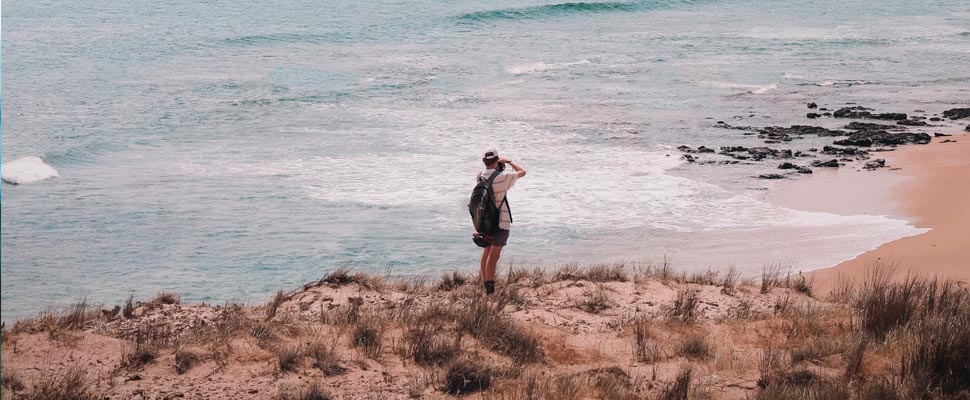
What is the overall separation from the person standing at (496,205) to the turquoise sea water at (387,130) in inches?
151

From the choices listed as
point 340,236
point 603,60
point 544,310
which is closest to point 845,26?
point 603,60

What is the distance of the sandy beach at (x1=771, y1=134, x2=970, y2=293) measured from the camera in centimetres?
1297

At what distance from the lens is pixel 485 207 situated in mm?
9680

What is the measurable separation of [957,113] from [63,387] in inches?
907

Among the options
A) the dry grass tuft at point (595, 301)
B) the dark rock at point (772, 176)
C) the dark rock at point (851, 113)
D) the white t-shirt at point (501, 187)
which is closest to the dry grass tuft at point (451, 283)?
the white t-shirt at point (501, 187)

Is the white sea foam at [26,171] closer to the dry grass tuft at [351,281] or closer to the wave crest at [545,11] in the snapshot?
the dry grass tuft at [351,281]

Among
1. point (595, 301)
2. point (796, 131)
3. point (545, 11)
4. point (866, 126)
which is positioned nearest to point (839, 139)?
point (796, 131)

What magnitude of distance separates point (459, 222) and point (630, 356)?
318 inches

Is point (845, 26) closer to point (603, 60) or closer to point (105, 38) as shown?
point (603, 60)

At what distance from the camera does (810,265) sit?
13.4 meters

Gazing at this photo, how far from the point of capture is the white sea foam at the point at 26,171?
18.7 m

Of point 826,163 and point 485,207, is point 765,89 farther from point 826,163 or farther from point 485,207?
point 485,207

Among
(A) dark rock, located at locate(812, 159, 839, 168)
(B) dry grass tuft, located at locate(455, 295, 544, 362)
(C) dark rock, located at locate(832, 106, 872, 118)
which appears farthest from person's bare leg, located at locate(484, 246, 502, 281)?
(C) dark rock, located at locate(832, 106, 872, 118)

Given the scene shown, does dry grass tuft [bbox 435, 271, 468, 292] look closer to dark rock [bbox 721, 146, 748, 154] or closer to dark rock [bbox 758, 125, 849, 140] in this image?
dark rock [bbox 721, 146, 748, 154]
